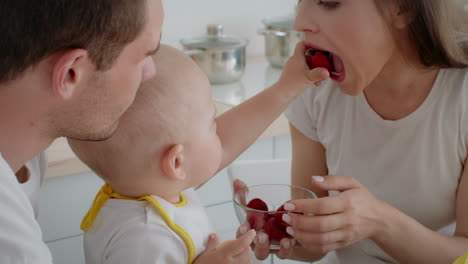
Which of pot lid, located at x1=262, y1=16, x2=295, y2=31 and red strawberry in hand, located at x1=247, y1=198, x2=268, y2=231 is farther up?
pot lid, located at x1=262, y1=16, x2=295, y2=31

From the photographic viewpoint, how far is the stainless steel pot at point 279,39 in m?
2.43

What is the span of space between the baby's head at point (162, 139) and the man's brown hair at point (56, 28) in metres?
0.20

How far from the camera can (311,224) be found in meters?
1.18

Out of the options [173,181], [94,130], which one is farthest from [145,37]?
[173,181]

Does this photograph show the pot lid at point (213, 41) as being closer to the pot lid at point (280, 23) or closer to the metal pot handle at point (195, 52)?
the metal pot handle at point (195, 52)

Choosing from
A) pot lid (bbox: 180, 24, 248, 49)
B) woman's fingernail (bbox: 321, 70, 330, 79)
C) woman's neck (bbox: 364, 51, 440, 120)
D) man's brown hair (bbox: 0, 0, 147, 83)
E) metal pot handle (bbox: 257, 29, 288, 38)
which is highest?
man's brown hair (bbox: 0, 0, 147, 83)

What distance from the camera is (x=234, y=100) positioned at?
2.13 m

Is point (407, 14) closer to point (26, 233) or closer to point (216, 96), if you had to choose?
point (26, 233)

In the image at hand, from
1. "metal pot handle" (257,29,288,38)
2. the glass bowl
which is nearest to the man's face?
the glass bowl

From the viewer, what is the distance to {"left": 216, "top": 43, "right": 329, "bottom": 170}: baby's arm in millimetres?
1388

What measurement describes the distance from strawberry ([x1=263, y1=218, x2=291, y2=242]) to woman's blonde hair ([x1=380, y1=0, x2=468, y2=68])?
468 millimetres

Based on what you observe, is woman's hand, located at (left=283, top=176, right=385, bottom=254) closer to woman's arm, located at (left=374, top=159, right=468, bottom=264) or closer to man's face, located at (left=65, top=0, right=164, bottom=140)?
woman's arm, located at (left=374, top=159, right=468, bottom=264)

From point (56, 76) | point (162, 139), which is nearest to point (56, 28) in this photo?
point (56, 76)

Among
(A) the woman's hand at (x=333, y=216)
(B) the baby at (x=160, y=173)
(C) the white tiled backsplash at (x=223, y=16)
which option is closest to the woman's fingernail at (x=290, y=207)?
(A) the woman's hand at (x=333, y=216)
